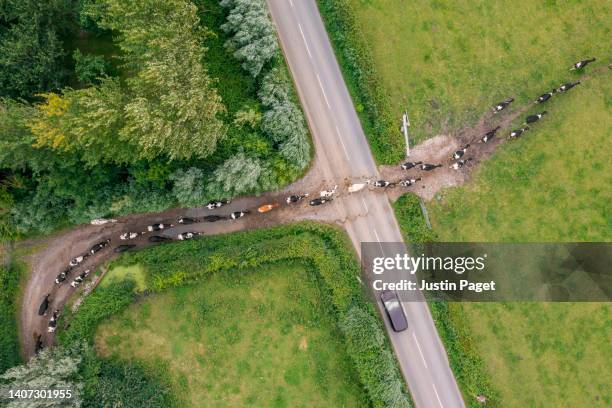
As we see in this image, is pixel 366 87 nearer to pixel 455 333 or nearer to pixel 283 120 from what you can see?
pixel 283 120

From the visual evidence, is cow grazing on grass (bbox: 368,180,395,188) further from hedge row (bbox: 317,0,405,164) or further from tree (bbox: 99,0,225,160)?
tree (bbox: 99,0,225,160)

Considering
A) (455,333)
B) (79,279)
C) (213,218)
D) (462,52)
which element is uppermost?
(462,52)

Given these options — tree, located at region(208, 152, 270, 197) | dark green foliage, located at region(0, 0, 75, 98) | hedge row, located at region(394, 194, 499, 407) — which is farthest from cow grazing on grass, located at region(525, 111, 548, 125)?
dark green foliage, located at region(0, 0, 75, 98)

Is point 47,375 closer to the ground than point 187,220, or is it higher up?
closer to the ground

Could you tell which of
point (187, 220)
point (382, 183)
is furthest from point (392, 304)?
point (187, 220)

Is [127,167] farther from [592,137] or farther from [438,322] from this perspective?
[592,137]

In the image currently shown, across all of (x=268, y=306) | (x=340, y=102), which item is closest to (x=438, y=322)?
(x=268, y=306)
